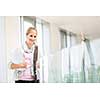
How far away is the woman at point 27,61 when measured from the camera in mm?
1688

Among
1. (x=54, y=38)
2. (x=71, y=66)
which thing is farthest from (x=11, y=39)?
(x=71, y=66)

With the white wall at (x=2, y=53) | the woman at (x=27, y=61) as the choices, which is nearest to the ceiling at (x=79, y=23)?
the woman at (x=27, y=61)

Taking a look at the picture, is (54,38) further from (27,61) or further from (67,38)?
(27,61)

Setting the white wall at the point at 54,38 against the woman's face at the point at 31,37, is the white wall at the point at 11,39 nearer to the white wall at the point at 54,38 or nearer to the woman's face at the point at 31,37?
the woman's face at the point at 31,37

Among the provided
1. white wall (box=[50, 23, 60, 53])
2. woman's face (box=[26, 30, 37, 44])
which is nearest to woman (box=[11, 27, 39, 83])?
woman's face (box=[26, 30, 37, 44])

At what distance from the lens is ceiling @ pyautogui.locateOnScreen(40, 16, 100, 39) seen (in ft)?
5.47

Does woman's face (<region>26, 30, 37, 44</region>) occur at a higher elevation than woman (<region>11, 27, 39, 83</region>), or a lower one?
higher

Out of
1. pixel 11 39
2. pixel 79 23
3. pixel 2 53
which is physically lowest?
pixel 2 53

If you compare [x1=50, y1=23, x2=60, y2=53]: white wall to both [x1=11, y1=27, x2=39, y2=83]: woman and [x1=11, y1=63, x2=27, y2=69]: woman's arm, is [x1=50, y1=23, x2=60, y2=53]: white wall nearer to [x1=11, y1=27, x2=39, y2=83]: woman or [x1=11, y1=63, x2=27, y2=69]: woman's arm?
[x1=11, y1=27, x2=39, y2=83]: woman

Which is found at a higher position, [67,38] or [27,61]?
[67,38]

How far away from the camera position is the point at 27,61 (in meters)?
1.70

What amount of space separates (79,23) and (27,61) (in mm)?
474

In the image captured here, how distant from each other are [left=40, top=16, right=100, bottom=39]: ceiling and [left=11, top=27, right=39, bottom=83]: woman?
174 millimetres
